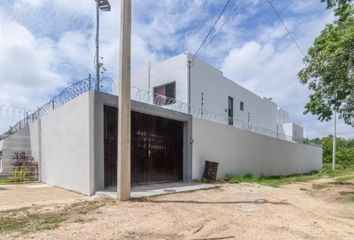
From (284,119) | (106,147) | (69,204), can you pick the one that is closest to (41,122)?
(106,147)

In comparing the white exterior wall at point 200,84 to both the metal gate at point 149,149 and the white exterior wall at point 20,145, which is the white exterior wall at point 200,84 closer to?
the metal gate at point 149,149

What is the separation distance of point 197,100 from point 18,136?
9.02 metres

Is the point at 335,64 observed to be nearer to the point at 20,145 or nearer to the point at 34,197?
the point at 34,197

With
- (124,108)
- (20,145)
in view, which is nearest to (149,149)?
(124,108)

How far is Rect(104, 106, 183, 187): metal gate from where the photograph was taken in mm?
9977

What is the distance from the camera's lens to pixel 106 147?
9766 millimetres

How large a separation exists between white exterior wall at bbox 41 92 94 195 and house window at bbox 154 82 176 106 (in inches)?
225

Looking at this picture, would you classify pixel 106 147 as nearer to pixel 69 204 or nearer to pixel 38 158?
pixel 69 204

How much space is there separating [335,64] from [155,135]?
258 inches

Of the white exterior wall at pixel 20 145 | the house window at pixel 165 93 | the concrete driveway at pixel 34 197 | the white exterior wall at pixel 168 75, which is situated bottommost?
the concrete driveway at pixel 34 197

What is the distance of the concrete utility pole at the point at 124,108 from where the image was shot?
26.6 feet

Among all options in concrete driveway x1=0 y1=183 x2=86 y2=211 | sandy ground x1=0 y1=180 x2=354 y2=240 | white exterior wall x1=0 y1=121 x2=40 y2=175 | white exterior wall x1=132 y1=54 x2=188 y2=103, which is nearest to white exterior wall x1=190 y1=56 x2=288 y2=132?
white exterior wall x1=132 y1=54 x2=188 y2=103

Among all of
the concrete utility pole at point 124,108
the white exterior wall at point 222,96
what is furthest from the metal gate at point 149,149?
the white exterior wall at point 222,96

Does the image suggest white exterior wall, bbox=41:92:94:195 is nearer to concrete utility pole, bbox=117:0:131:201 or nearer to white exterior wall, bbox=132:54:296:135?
concrete utility pole, bbox=117:0:131:201
